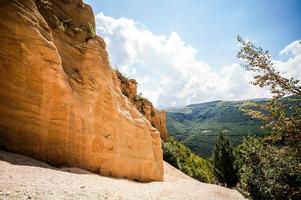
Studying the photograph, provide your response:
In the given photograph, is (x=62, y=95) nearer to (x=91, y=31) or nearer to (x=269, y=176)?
(x=91, y=31)

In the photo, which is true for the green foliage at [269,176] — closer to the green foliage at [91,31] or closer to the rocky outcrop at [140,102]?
the green foliage at [91,31]

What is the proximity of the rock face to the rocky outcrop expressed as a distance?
45.0ft

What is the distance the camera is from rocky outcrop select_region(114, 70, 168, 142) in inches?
1810

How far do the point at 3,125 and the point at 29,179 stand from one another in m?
4.30

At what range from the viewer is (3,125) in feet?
42.5

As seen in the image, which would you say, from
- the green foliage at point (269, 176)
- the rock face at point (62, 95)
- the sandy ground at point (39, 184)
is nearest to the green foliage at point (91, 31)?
the rock face at point (62, 95)

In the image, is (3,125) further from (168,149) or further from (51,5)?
(168,149)

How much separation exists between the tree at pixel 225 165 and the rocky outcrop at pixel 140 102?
662 inches

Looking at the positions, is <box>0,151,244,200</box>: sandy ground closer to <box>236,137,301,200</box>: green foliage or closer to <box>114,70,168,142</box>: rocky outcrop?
<box>236,137,301,200</box>: green foliage

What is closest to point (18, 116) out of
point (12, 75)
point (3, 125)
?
point (3, 125)

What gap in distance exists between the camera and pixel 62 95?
15578 millimetres

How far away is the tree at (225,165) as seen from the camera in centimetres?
4664

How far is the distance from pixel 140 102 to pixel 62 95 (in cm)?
3912

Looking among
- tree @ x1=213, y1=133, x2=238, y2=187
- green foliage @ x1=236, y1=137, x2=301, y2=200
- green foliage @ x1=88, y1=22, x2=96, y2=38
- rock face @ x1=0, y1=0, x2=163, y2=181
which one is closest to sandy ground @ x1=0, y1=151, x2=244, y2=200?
rock face @ x1=0, y1=0, x2=163, y2=181
